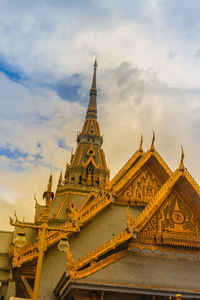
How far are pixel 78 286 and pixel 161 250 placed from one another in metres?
3.55

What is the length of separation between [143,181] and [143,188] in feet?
1.18

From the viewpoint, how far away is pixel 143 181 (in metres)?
15.7

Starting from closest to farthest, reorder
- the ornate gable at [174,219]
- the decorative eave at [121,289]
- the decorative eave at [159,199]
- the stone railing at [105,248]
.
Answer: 1. the decorative eave at [121,289]
2. the stone railing at [105,248]
3. the decorative eave at [159,199]
4. the ornate gable at [174,219]

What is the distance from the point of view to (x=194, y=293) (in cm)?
991

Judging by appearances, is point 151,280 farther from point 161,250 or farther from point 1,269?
point 1,269

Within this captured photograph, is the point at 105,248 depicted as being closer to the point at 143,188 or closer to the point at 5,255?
the point at 143,188

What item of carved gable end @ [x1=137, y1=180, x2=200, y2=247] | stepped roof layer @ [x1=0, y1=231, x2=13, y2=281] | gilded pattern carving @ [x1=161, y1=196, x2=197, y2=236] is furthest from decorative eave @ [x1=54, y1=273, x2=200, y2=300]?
stepped roof layer @ [x1=0, y1=231, x2=13, y2=281]

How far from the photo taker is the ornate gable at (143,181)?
589 inches

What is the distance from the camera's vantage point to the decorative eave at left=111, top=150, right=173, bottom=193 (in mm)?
14781

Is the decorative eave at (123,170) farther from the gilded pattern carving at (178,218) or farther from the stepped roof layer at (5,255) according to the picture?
the stepped roof layer at (5,255)

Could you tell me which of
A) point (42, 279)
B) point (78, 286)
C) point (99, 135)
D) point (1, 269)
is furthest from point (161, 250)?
point (99, 135)

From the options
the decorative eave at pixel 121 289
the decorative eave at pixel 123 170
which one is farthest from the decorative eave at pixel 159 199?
the decorative eave at pixel 123 170

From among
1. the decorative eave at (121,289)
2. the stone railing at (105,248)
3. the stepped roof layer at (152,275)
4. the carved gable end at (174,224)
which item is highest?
the carved gable end at (174,224)

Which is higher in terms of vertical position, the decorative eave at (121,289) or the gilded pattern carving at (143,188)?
the gilded pattern carving at (143,188)
